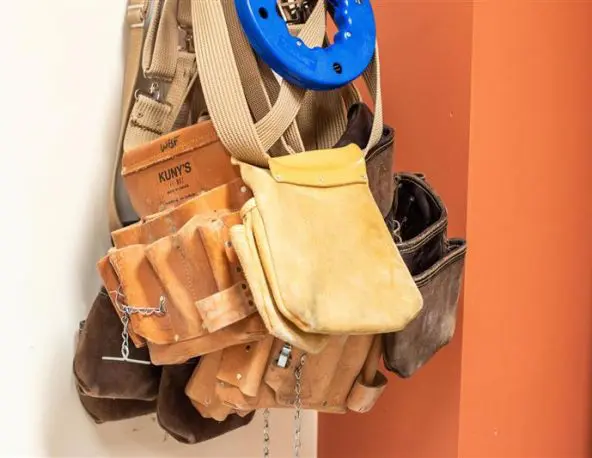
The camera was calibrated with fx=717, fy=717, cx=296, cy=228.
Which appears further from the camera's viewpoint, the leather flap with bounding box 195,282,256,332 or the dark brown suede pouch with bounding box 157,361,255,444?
the dark brown suede pouch with bounding box 157,361,255,444

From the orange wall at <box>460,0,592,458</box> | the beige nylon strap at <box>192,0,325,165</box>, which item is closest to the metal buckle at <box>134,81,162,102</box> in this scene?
the beige nylon strap at <box>192,0,325,165</box>

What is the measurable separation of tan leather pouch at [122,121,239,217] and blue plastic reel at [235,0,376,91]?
0.09 meters

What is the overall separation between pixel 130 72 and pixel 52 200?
16 cm

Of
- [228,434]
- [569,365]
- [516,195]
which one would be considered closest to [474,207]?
[516,195]

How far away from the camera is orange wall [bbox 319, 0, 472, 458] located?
881 millimetres

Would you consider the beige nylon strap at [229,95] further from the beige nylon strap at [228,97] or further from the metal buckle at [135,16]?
the metal buckle at [135,16]

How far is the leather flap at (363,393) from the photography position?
0.76 metres

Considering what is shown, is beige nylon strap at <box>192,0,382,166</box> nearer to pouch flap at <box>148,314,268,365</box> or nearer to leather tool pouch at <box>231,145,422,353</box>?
leather tool pouch at <box>231,145,422,353</box>

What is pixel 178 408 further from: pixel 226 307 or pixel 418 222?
pixel 418 222

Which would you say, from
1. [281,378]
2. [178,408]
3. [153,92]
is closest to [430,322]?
[281,378]

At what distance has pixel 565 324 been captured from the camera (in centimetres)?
105

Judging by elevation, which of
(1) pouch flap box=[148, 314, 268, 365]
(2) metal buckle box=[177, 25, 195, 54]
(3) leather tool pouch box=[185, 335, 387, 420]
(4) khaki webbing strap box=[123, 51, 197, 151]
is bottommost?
(3) leather tool pouch box=[185, 335, 387, 420]

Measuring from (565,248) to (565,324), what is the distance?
11 centimetres

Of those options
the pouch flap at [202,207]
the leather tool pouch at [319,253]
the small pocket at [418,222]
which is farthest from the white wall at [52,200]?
the small pocket at [418,222]
